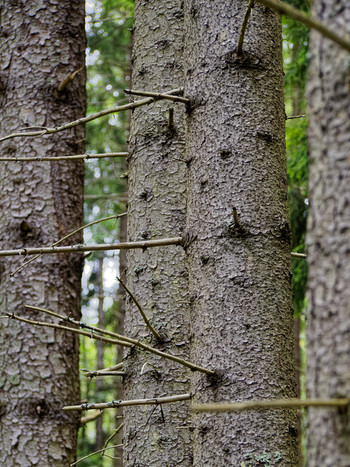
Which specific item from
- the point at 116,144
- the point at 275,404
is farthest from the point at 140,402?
the point at 116,144

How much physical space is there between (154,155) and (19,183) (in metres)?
1.25

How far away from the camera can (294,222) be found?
639 centimetres

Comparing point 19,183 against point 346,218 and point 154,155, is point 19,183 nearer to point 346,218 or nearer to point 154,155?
point 154,155

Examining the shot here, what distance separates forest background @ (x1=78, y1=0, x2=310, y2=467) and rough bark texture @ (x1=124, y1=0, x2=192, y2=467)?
201mm

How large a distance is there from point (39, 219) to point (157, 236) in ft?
3.89

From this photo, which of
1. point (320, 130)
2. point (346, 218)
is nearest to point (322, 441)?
point (346, 218)

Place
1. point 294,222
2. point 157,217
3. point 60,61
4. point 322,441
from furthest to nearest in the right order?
point 294,222 → point 60,61 → point 157,217 → point 322,441

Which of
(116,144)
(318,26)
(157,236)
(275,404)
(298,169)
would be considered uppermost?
(116,144)

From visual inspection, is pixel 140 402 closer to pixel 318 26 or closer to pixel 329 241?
pixel 329 241

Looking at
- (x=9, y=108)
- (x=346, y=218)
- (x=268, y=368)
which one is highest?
(x=9, y=108)

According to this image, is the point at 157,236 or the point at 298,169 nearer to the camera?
the point at 157,236

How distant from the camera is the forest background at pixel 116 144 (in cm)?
618

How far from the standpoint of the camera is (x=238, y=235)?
186 centimetres

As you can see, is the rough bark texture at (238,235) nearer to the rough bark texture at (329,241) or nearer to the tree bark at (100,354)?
the rough bark texture at (329,241)
